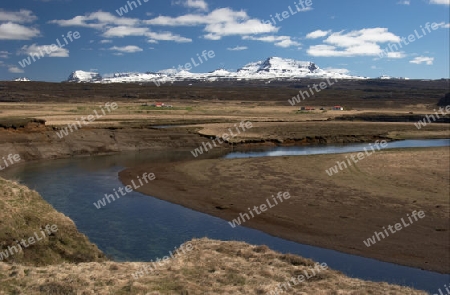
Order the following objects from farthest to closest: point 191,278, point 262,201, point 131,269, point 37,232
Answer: point 262,201, point 37,232, point 131,269, point 191,278

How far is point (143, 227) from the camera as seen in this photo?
22984 mm

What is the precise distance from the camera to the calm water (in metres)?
17.8

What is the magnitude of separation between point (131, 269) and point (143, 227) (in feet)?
30.6

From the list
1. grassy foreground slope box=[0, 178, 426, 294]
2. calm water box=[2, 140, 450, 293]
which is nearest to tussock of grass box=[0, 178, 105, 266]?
grassy foreground slope box=[0, 178, 426, 294]

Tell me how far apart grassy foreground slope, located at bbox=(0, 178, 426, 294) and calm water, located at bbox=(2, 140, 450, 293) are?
9.39ft

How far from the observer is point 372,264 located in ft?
60.4

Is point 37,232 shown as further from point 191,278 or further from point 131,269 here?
point 191,278

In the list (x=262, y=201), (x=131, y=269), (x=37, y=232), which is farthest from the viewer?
(x=262, y=201)

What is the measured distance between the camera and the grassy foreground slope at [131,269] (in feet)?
39.3

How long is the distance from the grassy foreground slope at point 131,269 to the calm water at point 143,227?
2.86 m

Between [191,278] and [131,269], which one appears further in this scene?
[131,269]

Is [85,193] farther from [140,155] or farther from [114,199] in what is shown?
[140,155]

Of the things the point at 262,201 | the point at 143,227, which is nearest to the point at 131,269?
the point at 143,227

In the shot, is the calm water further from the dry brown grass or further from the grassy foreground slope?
the dry brown grass
